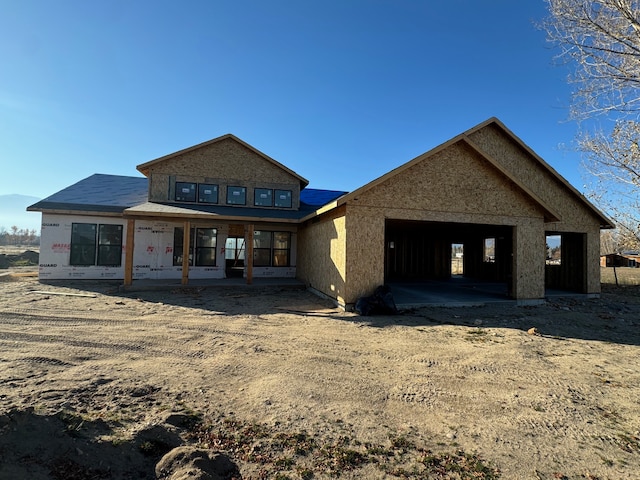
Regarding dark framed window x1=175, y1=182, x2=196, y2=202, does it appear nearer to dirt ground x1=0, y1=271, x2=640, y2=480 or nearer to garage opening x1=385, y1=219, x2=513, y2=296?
dirt ground x1=0, y1=271, x2=640, y2=480

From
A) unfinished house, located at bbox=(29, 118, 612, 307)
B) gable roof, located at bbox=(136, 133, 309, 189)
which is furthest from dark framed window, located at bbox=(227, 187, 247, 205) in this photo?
gable roof, located at bbox=(136, 133, 309, 189)

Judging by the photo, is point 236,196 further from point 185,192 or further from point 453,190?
point 453,190

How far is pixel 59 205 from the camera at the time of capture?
14344 millimetres

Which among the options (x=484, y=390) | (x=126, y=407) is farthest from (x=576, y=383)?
(x=126, y=407)

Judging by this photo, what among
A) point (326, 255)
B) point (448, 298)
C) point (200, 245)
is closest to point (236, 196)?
point (200, 245)

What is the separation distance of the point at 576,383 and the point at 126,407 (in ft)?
20.0

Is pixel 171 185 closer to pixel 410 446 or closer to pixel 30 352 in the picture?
pixel 30 352

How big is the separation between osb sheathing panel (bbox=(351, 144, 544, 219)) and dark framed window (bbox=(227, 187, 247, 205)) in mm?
8960

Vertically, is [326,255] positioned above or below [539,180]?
below

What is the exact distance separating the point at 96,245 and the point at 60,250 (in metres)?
1.42

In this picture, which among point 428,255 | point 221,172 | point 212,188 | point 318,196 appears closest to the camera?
point 212,188

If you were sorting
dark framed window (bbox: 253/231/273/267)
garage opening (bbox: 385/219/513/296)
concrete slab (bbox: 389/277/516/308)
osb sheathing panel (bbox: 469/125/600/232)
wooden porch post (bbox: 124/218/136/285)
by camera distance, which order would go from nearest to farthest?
1. concrete slab (bbox: 389/277/516/308)
2. wooden porch post (bbox: 124/218/136/285)
3. osb sheathing panel (bbox: 469/125/600/232)
4. dark framed window (bbox: 253/231/273/267)
5. garage opening (bbox: 385/219/513/296)

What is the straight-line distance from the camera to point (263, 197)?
17.6m

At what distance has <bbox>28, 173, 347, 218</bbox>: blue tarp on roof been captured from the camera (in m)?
14.6
